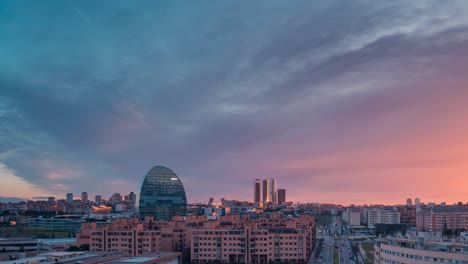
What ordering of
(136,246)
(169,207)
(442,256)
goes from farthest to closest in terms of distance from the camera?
(169,207) → (136,246) → (442,256)

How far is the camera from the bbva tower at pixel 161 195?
255ft

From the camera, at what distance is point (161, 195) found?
79.8 m

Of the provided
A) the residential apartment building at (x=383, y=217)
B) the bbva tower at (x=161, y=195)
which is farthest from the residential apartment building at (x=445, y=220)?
the bbva tower at (x=161, y=195)

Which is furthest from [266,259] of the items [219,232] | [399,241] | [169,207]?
[169,207]

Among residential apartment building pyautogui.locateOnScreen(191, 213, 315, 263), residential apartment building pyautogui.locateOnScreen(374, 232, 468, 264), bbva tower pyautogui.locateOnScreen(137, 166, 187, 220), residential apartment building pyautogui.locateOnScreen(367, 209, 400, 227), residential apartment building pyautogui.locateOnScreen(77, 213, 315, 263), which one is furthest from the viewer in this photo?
residential apartment building pyautogui.locateOnScreen(367, 209, 400, 227)

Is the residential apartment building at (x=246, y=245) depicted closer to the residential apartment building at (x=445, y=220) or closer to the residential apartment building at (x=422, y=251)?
the residential apartment building at (x=422, y=251)

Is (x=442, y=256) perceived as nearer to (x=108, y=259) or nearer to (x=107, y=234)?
(x=108, y=259)

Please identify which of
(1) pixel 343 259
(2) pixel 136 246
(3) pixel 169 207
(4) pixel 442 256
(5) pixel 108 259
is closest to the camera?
(4) pixel 442 256

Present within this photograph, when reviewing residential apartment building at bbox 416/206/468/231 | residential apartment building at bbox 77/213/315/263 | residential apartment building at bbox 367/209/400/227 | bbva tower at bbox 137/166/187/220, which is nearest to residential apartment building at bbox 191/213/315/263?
residential apartment building at bbox 77/213/315/263

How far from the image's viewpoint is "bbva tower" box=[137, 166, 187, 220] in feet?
255

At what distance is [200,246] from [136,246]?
5143 millimetres

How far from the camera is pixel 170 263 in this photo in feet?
106

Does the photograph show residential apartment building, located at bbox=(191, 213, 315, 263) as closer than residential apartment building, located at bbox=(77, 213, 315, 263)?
No

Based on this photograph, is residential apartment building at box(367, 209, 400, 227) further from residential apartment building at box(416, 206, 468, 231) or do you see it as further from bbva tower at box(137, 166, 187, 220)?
bbva tower at box(137, 166, 187, 220)
